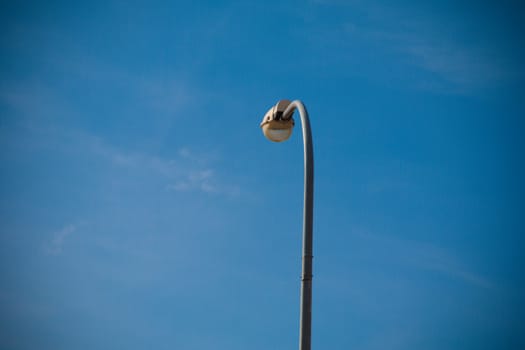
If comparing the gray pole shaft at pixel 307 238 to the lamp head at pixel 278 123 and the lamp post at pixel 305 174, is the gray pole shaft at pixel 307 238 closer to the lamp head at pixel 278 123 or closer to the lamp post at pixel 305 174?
the lamp post at pixel 305 174

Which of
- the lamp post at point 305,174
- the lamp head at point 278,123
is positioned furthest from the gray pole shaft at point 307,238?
the lamp head at point 278,123

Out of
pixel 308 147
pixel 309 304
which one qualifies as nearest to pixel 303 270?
pixel 309 304

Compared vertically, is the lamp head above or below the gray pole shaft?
above

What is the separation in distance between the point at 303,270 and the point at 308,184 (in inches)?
51.7

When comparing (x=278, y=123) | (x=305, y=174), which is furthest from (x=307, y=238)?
(x=278, y=123)

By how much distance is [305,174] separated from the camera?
9.36 meters

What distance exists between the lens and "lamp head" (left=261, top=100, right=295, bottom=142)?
34.7 feet

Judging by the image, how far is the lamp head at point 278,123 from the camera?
34.7 feet

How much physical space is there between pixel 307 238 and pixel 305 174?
1.02 meters

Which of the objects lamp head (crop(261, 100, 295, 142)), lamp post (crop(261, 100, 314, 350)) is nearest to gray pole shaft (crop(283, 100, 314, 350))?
lamp post (crop(261, 100, 314, 350))

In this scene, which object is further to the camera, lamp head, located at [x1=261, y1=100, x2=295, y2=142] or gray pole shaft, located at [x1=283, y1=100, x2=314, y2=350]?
lamp head, located at [x1=261, y1=100, x2=295, y2=142]

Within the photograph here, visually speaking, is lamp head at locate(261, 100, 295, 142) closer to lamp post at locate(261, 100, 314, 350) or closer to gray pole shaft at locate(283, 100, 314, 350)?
lamp post at locate(261, 100, 314, 350)

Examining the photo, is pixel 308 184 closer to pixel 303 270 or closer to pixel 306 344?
pixel 303 270

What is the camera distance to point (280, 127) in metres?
10.7
